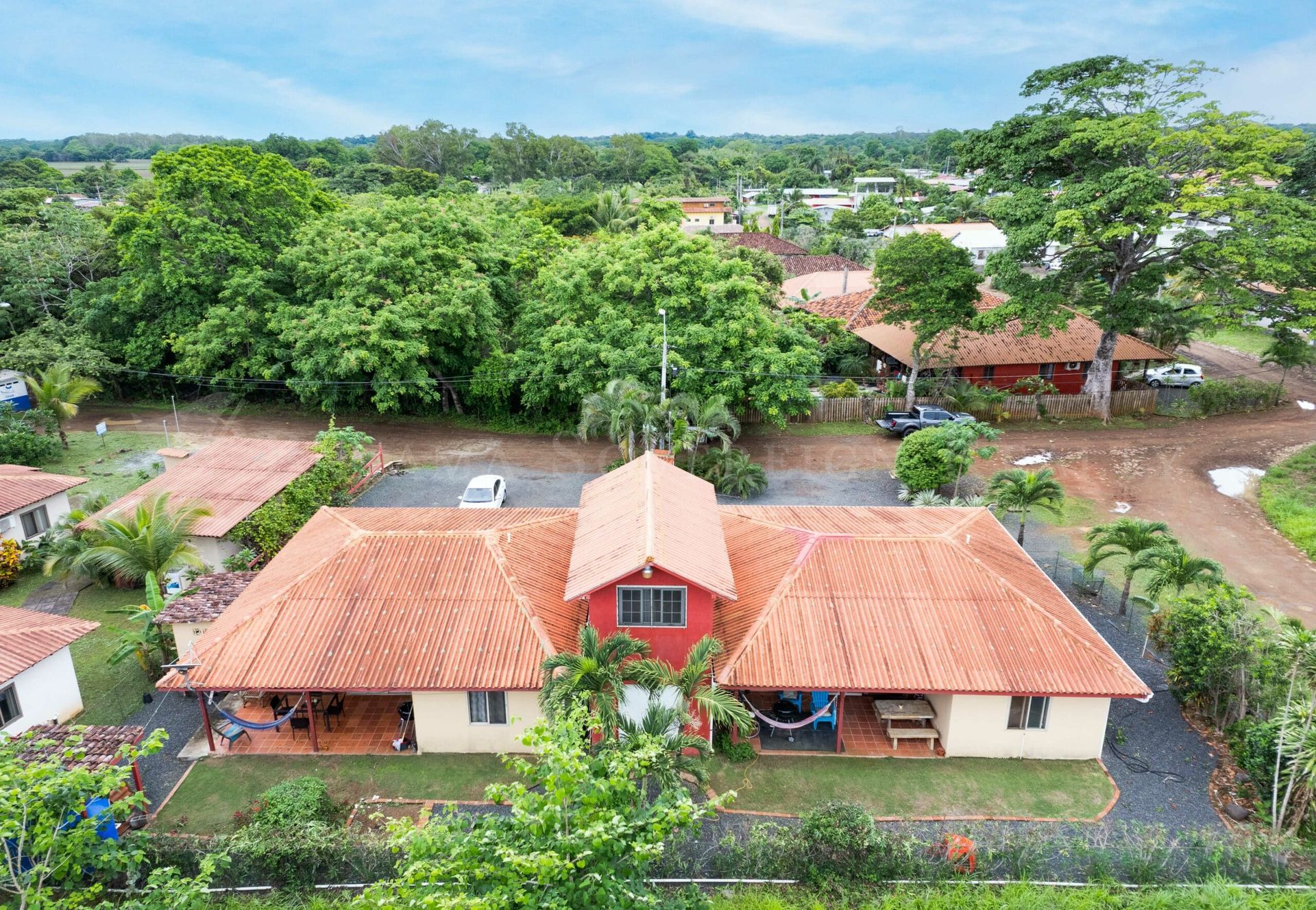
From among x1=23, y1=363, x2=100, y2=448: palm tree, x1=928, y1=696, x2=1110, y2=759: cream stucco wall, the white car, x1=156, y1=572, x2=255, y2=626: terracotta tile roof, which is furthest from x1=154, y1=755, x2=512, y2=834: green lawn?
x1=23, y1=363, x2=100, y2=448: palm tree

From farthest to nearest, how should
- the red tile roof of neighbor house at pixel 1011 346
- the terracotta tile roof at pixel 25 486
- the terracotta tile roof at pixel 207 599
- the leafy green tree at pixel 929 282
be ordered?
the red tile roof of neighbor house at pixel 1011 346 < the leafy green tree at pixel 929 282 < the terracotta tile roof at pixel 25 486 < the terracotta tile roof at pixel 207 599

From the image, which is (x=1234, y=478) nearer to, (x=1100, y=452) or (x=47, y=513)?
(x=1100, y=452)

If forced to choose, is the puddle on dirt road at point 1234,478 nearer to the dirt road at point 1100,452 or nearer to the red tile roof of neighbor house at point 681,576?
the dirt road at point 1100,452

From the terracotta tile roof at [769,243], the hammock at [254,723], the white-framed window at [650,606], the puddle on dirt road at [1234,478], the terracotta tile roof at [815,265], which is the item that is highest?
the terracotta tile roof at [769,243]

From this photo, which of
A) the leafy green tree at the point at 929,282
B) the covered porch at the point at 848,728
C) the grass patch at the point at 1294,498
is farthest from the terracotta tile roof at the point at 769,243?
the covered porch at the point at 848,728

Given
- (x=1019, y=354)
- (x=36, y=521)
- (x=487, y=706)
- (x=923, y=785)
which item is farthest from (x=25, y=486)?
(x=1019, y=354)

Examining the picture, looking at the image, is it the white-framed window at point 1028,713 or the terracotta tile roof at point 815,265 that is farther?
the terracotta tile roof at point 815,265

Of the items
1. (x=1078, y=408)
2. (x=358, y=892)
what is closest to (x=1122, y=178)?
(x=1078, y=408)
